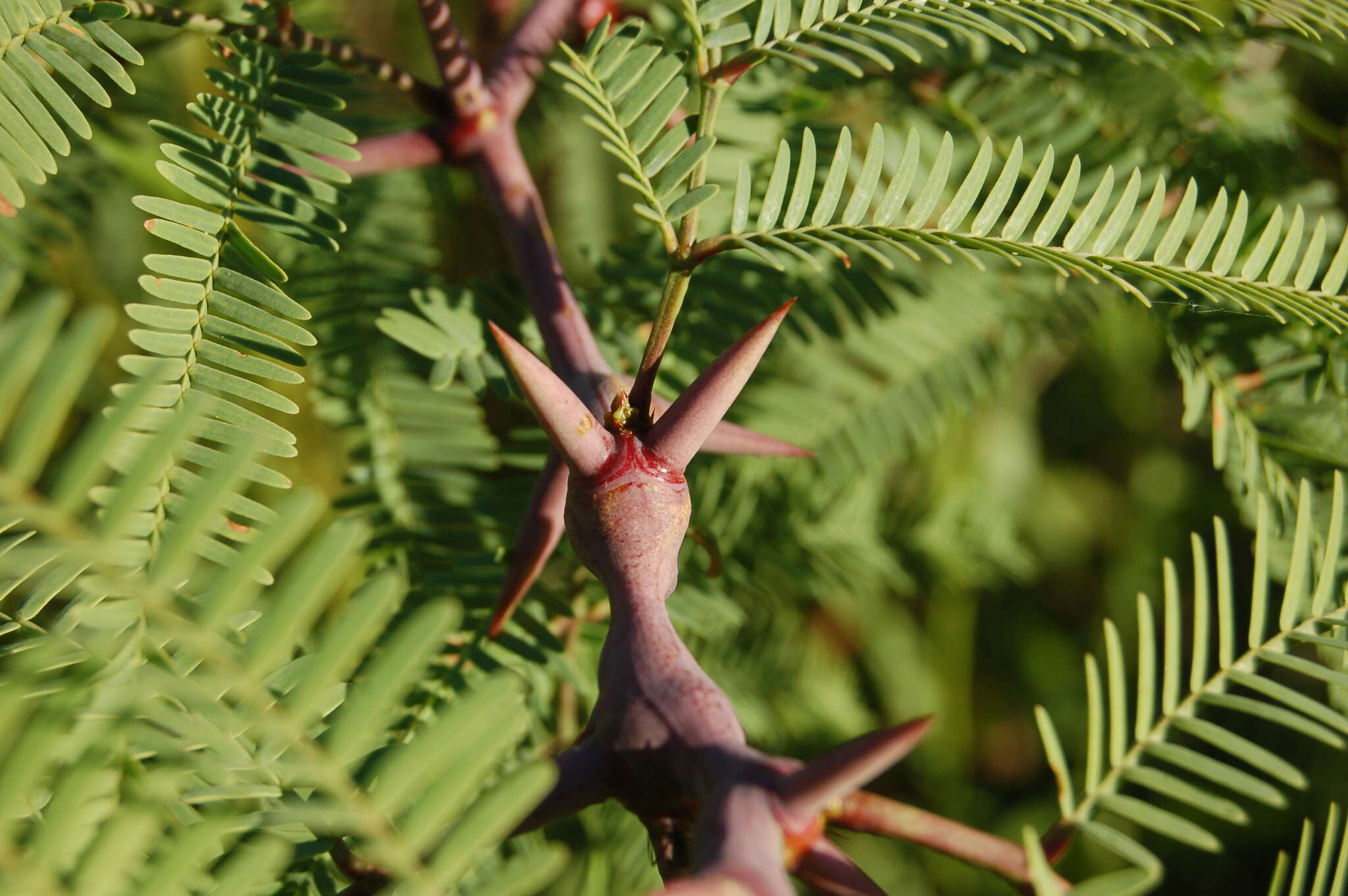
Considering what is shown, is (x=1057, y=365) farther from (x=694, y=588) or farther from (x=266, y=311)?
(x=266, y=311)

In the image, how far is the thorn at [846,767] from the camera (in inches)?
10.3

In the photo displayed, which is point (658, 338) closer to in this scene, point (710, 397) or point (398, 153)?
point (710, 397)

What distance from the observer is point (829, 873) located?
277mm

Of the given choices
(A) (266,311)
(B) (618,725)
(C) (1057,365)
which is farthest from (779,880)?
(C) (1057,365)

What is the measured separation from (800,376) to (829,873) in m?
0.69

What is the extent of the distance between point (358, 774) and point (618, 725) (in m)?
0.11

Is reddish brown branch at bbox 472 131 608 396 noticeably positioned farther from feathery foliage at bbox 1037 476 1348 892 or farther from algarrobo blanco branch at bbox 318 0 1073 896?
feathery foliage at bbox 1037 476 1348 892

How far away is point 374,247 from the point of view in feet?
2.49

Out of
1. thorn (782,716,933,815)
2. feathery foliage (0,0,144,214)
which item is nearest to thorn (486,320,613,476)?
thorn (782,716,933,815)

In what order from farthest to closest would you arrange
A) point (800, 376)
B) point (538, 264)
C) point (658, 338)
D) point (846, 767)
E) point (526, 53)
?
point (800, 376), point (526, 53), point (538, 264), point (658, 338), point (846, 767)

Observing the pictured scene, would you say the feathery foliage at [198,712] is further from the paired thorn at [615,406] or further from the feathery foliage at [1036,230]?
the feathery foliage at [1036,230]

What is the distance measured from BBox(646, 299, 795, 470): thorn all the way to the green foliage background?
11 cm

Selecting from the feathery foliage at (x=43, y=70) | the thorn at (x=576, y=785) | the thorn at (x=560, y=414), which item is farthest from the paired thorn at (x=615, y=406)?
the feathery foliage at (x=43, y=70)

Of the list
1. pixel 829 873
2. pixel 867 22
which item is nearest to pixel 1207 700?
pixel 829 873
